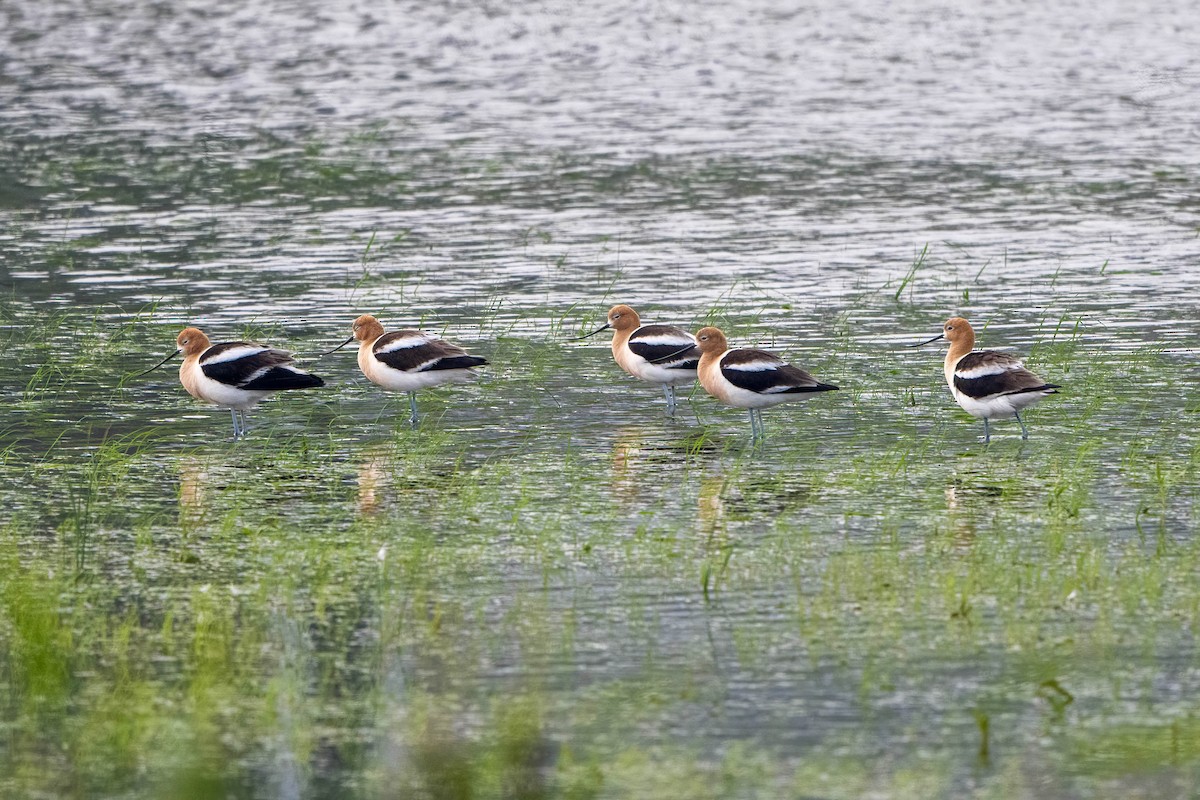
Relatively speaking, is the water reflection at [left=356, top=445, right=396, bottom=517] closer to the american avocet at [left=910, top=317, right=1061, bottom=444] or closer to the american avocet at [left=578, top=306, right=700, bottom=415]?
the american avocet at [left=578, top=306, right=700, bottom=415]

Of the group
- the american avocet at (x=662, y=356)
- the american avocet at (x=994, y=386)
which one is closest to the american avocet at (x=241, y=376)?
the american avocet at (x=662, y=356)

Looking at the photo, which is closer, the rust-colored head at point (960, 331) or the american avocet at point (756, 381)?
the american avocet at point (756, 381)

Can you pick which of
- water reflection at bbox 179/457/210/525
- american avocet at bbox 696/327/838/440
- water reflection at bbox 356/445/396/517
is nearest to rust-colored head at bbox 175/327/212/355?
water reflection at bbox 179/457/210/525

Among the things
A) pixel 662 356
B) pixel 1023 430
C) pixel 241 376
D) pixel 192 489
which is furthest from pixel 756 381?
pixel 192 489

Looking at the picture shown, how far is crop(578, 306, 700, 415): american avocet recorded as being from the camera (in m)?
14.8

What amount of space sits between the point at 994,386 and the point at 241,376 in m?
5.30

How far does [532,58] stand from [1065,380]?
2914 centimetres

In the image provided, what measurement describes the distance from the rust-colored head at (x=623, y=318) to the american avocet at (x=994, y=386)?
3236 millimetres

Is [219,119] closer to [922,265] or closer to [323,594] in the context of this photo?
[922,265]

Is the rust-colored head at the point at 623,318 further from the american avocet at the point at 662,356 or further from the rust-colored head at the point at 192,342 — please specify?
the rust-colored head at the point at 192,342

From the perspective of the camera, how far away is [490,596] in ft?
32.0

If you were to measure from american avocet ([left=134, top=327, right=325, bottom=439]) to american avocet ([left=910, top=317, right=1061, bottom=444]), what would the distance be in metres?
4.57

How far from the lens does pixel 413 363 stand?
568 inches

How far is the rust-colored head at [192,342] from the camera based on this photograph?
48.4ft
